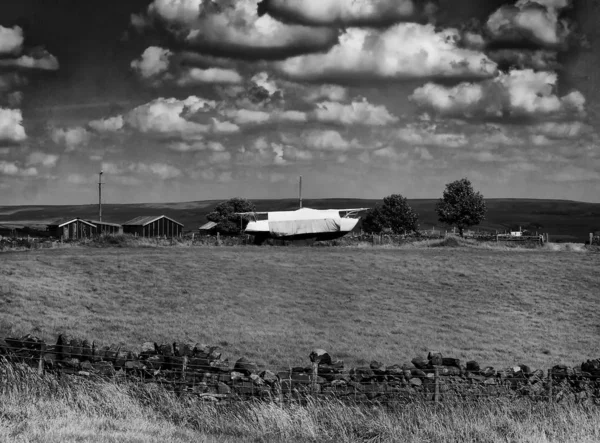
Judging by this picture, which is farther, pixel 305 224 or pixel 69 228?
pixel 69 228

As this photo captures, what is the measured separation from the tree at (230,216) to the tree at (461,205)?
32.2 m

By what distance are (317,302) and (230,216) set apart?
78.8 metres

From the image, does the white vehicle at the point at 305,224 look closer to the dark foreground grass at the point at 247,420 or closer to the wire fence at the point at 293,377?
the wire fence at the point at 293,377

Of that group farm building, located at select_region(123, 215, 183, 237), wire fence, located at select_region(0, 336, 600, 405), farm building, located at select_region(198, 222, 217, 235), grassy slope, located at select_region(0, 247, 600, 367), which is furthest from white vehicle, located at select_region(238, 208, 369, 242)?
farm building, located at select_region(198, 222, 217, 235)

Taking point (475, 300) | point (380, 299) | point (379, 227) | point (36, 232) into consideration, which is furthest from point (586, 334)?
point (379, 227)

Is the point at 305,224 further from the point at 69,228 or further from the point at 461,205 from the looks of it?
the point at 461,205

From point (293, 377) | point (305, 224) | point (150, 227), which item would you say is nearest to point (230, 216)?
point (150, 227)

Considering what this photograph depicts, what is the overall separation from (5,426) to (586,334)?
25451 millimetres

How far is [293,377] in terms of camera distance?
40.7ft

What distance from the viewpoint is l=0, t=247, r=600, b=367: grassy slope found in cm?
2411

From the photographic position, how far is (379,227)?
117 metres

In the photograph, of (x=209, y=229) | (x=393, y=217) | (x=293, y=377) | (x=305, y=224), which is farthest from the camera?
(x=393, y=217)

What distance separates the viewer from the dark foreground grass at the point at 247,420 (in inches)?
363

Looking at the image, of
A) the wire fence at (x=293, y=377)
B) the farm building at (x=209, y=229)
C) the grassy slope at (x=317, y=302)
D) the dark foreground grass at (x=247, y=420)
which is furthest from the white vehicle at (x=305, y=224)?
the farm building at (x=209, y=229)
